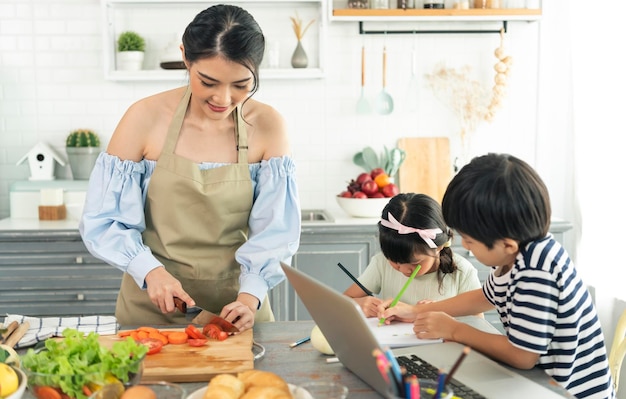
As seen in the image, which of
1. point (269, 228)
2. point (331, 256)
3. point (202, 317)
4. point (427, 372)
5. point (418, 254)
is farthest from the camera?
point (331, 256)

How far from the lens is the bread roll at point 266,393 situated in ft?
4.11

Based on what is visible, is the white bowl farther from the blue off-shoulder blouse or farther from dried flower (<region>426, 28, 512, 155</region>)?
the blue off-shoulder blouse

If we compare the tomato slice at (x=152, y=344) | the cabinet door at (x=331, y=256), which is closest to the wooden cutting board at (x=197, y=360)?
the tomato slice at (x=152, y=344)

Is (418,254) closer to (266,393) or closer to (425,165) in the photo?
(266,393)

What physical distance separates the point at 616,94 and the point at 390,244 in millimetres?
1702

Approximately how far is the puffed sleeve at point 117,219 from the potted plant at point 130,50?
2253 millimetres

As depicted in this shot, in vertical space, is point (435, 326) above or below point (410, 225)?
below

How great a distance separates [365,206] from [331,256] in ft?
1.16

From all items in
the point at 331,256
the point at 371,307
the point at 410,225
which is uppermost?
the point at 410,225

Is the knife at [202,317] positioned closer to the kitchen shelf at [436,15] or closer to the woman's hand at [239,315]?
the woman's hand at [239,315]

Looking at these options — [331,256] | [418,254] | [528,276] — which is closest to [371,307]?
[418,254]

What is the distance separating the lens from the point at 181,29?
433cm

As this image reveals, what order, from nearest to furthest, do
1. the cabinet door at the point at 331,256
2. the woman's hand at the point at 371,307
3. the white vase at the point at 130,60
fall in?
the woman's hand at the point at 371,307 → the cabinet door at the point at 331,256 → the white vase at the point at 130,60

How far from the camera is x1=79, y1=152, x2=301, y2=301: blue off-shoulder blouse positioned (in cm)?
204
